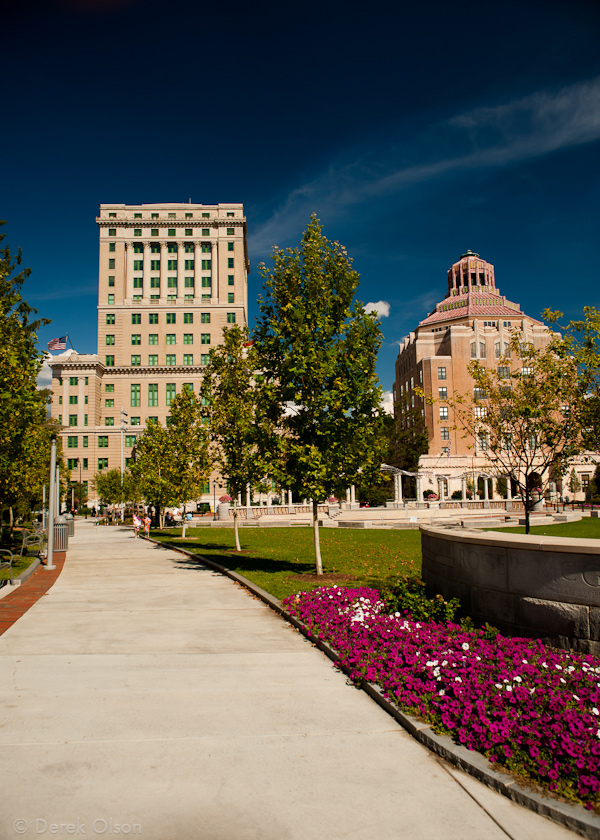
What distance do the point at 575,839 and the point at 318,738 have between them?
2.19m

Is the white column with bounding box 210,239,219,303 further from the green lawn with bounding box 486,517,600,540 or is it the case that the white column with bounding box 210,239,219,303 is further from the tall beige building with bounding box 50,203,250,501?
the green lawn with bounding box 486,517,600,540

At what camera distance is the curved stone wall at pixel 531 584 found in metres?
6.13

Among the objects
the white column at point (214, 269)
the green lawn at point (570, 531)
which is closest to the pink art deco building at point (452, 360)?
the white column at point (214, 269)

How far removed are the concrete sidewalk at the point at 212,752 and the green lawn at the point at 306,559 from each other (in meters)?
4.42

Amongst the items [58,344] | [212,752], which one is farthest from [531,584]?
[58,344]

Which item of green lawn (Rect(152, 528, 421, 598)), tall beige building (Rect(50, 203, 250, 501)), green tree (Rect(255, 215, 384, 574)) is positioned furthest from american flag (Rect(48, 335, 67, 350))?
green tree (Rect(255, 215, 384, 574))

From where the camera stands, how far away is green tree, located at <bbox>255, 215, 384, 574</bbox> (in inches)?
532

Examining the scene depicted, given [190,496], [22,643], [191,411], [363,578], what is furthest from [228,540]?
[22,643]

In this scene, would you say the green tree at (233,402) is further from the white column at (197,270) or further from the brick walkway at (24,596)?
the white column at (197,270)

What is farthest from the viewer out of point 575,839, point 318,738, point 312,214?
point 312,214

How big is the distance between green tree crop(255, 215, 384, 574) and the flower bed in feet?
19.1

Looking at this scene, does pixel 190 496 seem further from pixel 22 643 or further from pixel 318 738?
pixel 318 738

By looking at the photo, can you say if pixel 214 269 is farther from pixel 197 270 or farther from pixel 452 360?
pixel 452 360

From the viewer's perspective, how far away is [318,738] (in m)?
5.21
